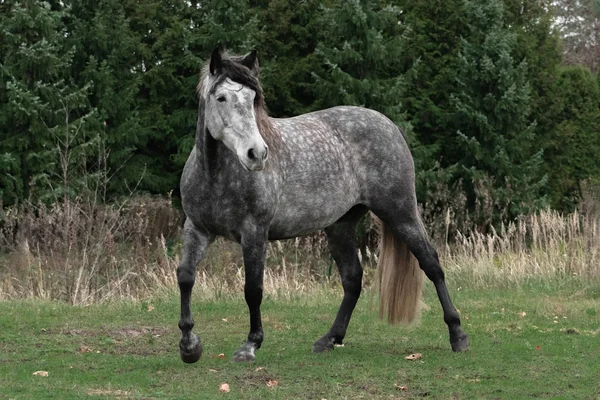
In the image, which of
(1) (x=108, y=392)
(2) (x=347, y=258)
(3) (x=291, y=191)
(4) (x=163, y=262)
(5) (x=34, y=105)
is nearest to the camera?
(1) (x=108, y=392)

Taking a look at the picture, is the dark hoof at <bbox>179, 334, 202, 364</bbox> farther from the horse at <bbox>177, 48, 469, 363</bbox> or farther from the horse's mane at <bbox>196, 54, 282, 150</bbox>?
the horse's mane at <bbox>196, 54, 282, 150</bbox>

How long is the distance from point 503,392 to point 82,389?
2.74m

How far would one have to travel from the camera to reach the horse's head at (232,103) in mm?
6211

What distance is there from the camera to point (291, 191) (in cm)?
704

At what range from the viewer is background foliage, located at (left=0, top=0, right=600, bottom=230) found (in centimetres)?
1875

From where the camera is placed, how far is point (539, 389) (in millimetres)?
6059

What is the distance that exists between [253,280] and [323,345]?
118 centimetres

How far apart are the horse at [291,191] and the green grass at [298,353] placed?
34 centimetres

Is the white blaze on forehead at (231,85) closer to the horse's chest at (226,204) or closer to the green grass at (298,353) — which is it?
the horse's chest at (226,204)

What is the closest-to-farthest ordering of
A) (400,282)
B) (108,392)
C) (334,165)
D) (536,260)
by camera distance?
(108,392) < (334,165) < (400,282) < (536,260)

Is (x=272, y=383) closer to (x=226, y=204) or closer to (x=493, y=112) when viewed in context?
(x=226, y=204)

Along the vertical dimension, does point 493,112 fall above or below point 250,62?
above

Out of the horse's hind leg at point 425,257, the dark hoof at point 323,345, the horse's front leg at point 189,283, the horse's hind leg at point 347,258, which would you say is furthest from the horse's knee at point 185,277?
the horse's hind leg at point 425,257

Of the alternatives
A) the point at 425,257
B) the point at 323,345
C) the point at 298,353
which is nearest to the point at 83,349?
the point at 298,353
